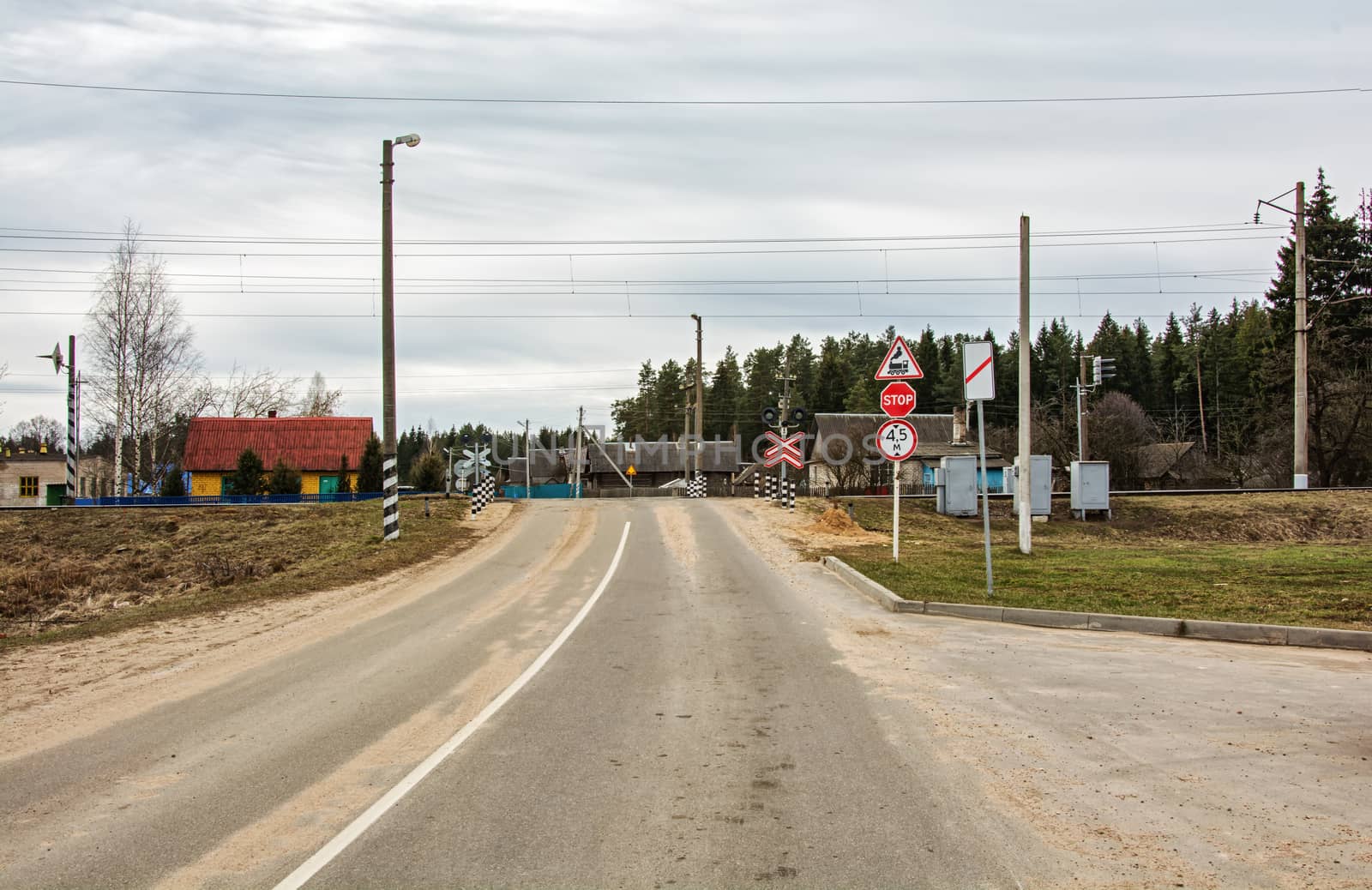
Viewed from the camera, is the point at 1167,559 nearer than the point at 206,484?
Yes

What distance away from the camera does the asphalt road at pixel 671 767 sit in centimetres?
469

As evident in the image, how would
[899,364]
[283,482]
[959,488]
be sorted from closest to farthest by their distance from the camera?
[899,364], [959,488], [283,482]

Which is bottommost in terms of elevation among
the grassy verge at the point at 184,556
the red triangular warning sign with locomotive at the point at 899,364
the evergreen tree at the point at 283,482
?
the grassy verge at the point at 184,556

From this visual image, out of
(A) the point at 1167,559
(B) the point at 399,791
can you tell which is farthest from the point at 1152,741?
(A) the point at 1167,559

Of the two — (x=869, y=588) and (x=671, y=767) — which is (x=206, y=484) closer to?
(x=869, y=588)

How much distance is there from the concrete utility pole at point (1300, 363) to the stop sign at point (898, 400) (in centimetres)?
2437

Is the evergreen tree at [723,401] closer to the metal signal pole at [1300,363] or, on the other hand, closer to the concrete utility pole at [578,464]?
the concrete utility pole at [578,464]

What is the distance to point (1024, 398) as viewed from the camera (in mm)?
22547

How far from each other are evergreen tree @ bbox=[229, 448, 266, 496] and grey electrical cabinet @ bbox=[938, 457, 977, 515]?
35669mm

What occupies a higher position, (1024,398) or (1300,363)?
(1300,363)

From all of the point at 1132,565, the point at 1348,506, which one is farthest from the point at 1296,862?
the point at 1348,506

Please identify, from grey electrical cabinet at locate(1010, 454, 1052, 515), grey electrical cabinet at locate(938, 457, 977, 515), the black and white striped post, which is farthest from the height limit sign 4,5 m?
grey electrical cabinet at locate(938, 457, 977, 515)

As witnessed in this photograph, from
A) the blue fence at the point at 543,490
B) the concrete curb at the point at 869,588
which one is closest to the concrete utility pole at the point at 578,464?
the blue fence at the point at 543,490

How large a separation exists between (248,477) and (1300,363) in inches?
1891
